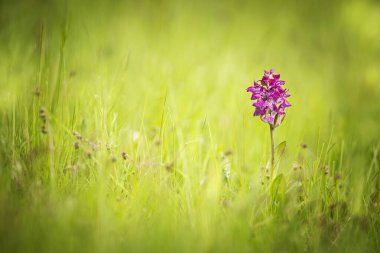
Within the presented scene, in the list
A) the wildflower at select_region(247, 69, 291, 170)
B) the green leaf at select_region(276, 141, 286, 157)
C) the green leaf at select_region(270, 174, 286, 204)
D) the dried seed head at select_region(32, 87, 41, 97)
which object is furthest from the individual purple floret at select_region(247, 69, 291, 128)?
the dried seed head at select_region(32, 87, 41, 97)

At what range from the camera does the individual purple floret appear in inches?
74.1

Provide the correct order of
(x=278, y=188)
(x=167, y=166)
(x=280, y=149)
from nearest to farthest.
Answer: (x=167, y=166) → (x=278, y=188) → (x=280, y=149)

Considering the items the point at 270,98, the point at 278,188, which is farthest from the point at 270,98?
the point at 278,188

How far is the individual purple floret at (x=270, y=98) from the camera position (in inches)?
74.1

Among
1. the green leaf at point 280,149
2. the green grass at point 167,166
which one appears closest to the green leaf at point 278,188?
the green grass at point 167,166

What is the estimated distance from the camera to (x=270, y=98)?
6.20 ft

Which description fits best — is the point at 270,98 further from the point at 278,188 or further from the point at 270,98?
the point at 278,188

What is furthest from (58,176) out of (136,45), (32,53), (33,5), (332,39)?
(332,39)

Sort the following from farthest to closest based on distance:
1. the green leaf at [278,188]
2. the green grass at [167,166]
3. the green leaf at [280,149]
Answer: the green leaf at [280,149]
the green leaf at [278,188]
the green grass at [167,166]

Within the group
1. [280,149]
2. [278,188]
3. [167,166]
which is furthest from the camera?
[280,149]

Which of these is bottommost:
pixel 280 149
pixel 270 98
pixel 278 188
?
pixel 278 188

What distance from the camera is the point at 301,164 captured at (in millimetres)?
1967

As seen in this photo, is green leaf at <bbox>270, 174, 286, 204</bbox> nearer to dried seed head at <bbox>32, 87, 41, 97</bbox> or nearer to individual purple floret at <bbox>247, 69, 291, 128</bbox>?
individual purple floret at <bbox>247, 69, 291, 128</bbox>

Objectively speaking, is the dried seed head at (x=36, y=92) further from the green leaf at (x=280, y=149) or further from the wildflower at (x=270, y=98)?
the green leaf at (x=280, y=149)
